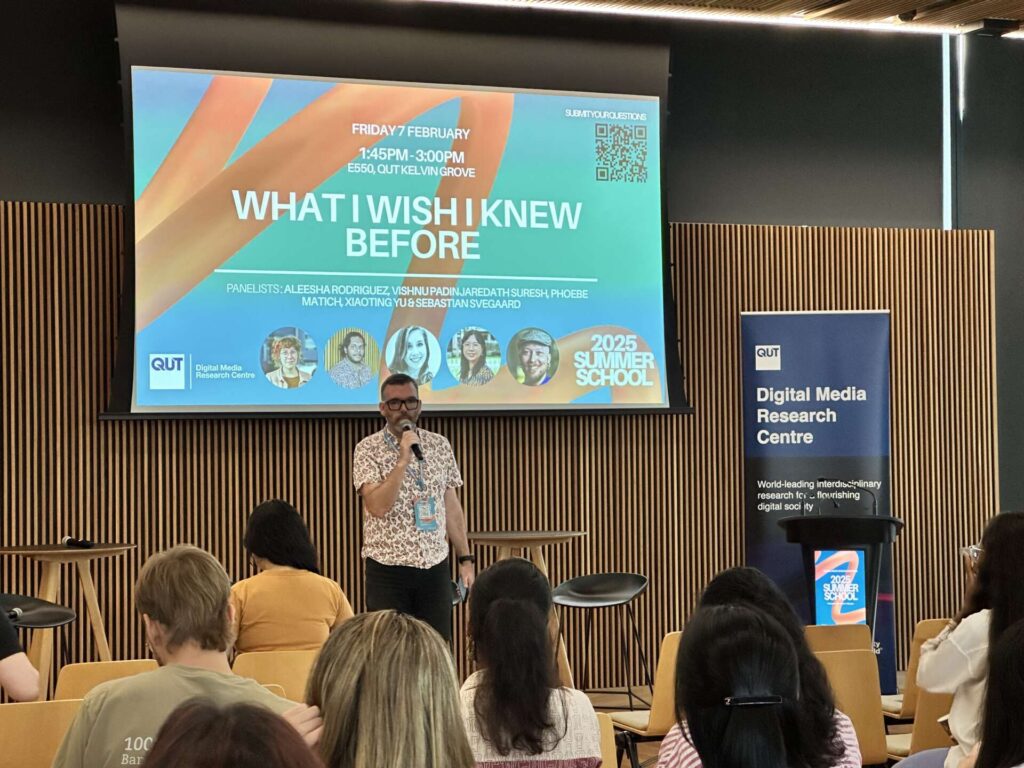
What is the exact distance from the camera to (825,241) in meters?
8.70

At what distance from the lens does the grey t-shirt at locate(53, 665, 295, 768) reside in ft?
8.97

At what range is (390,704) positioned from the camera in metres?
1.86

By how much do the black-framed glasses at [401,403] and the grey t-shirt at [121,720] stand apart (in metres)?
3.08

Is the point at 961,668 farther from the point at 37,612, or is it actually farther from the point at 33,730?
the point at 37,612

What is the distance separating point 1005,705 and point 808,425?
5.91 metres

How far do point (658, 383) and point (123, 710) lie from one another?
18.0 feet

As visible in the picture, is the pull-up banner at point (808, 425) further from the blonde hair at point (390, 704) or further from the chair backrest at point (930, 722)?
the blonde hair at point (390, 704)

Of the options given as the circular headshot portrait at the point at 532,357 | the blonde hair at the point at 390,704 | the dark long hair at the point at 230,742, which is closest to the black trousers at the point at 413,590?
the circular headshot portrait at the point at 532,357

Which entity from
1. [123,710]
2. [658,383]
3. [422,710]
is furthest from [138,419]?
[422,710]

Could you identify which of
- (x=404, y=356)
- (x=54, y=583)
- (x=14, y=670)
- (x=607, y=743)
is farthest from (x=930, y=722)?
(x=54, y=583)

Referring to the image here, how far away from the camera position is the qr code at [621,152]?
26.0ft

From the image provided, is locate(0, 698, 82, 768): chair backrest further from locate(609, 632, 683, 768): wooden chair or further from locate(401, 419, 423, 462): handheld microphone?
locate(401, 419, 423, 462): handheld microphone

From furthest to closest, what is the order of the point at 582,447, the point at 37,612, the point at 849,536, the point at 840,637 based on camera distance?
the point at 582,447, the point at 849,536, the point at 37,612, the point at 840,637

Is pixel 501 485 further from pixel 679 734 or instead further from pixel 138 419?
pixel 679 734
